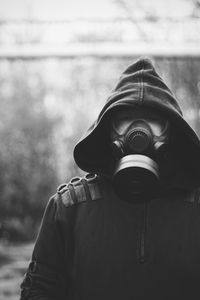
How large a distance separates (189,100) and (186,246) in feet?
31.4

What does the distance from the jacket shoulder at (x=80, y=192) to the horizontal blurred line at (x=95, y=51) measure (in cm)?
522

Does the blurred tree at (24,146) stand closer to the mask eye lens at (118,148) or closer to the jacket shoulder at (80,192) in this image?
the jacket shoulder at (80,192)

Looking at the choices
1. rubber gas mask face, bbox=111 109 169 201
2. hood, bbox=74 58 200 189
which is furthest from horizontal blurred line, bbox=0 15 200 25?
rubber gas mask face, bbox=111 109 169 201

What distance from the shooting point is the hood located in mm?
1887

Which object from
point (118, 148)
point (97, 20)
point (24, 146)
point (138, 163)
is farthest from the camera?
point (24, 146)

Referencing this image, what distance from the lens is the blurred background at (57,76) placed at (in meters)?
6.91

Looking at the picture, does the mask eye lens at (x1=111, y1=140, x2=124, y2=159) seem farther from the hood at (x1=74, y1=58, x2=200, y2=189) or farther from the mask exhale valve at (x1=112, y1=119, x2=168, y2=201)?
the hood at (x1=74, y1=58, x2=200, y2=189)

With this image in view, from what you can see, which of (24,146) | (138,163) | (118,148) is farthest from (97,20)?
(24,146)

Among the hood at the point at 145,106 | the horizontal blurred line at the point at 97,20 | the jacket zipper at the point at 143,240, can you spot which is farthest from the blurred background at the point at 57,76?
the jacket zipper at the point at 143,240

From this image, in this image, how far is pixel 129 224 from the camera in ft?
5.80

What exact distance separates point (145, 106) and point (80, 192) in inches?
18.0

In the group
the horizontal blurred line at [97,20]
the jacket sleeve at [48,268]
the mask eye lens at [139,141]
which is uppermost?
the horizontal blurred line at [97,20]

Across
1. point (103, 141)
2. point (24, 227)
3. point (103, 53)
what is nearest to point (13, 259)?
point (24, 227)

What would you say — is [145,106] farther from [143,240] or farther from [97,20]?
[97,20]
